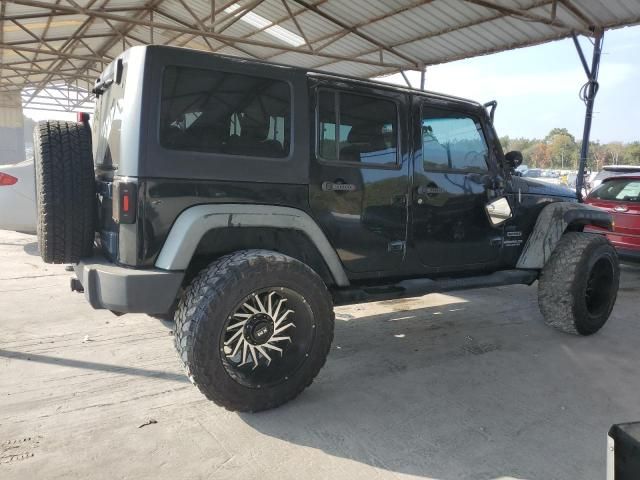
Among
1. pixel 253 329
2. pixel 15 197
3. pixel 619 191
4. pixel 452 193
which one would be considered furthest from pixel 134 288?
pixel 619 191

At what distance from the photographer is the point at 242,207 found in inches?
107

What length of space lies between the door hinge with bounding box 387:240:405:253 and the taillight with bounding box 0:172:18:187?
17.0 ft

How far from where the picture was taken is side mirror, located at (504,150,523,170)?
4.03m

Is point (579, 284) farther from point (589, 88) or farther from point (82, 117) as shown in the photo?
point (589, 88)

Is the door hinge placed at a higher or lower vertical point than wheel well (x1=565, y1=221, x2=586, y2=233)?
lower

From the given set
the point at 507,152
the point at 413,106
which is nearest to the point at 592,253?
the point at 507,152

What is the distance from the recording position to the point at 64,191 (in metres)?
2.72

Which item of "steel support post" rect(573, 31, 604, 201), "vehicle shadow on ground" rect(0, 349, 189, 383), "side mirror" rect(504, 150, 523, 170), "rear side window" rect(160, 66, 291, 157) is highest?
"steel support post" rect(573, 31, 604, 201)

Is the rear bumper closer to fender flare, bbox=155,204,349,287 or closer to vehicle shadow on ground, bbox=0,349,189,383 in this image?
fender flare, bbox=155,204,349,287

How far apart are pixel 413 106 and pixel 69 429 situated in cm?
297

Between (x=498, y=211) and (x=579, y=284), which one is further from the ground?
(x=498, y=211)

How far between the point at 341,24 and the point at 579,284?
8.16 metres

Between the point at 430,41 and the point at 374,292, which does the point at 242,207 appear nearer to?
the point at 374,292

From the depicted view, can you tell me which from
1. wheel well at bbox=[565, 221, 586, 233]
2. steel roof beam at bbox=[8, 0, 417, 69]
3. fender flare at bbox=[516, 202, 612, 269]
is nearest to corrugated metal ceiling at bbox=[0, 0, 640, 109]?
steel roof beam at bbox=[8, 0, 417, 69]
